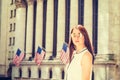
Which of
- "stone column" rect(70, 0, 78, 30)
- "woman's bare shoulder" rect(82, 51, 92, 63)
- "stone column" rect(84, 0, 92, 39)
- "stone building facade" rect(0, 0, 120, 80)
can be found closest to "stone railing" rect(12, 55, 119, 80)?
"stone building facade" rect(0, 0, 120, 80)

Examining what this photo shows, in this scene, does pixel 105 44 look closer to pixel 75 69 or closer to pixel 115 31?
pixel 115 31

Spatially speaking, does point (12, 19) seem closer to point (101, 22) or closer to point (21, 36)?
point (21, 36)

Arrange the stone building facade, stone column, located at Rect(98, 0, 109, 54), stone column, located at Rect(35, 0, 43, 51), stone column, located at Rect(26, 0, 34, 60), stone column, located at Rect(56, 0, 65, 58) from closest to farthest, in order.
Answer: stone column, located at Rect(98, 0, 109, 54) → the stone building facade → stone column, located at Rect(56, 0, 65, 58) → stone column, located at Rect(35, 0, 43, 51) → stone column, located at Rect(26, 0, 34, 60)

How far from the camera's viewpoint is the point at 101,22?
47812 mm

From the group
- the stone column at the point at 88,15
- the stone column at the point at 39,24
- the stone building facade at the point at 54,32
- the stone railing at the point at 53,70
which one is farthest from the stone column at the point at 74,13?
the stone column at the point at 39,24

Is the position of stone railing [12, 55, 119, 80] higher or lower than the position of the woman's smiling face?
lower

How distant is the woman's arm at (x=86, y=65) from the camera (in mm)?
4965

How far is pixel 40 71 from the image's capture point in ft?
204

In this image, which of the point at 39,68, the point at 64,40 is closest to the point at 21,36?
the point at 39,68

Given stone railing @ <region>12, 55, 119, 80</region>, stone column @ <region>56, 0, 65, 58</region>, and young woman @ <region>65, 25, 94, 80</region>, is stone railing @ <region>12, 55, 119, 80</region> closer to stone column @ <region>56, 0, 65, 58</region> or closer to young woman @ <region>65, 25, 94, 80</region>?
stone column @ <region>56, 0, 65, 58</region>

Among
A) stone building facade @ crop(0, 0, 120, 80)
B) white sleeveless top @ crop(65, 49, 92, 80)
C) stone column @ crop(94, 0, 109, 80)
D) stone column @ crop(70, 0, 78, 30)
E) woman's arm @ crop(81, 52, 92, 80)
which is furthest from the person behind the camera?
stone column @ crop(70, 0, 78, 30)

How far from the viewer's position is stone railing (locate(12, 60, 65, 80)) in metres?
56.3

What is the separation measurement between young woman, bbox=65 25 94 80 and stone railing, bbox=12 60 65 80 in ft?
165

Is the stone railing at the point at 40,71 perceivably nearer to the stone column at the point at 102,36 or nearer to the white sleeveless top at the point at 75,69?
the stone column at the point at 102,36
